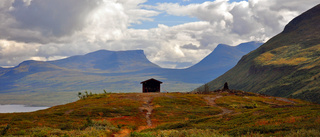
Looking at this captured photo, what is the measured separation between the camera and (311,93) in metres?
199

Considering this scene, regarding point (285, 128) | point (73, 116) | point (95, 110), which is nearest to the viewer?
point (285, 128)

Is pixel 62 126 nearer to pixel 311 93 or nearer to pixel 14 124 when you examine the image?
pixel 14 124

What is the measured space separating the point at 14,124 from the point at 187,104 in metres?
46.9

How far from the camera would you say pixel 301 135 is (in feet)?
71.2

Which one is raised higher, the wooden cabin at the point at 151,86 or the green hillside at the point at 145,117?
the wooden cabin at the point at 151,86

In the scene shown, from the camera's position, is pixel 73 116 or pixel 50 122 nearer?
pixel 50 122

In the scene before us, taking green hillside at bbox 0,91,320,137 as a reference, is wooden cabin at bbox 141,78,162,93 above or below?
above

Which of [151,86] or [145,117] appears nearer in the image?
[145,117]

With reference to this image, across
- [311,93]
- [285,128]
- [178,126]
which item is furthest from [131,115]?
[311,93]

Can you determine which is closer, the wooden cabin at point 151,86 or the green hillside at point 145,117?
the green hillside at point 145,117

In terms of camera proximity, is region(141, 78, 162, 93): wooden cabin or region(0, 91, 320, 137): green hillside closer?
region(0, 91, 320, 137): green hillside

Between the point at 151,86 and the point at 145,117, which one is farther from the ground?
the point at 151,86

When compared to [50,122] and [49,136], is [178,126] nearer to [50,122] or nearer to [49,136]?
[49,136]

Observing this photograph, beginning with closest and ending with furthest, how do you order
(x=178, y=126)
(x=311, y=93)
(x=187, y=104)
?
(x=178, y=126) < (x=187, y=104) < (x=311, y=93)
